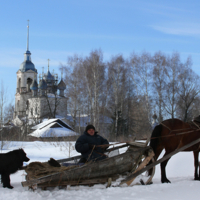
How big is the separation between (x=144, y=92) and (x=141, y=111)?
271 centimetres

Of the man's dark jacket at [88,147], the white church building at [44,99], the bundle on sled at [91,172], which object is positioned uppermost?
the white church building at [44,99]

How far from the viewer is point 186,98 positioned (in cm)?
2633

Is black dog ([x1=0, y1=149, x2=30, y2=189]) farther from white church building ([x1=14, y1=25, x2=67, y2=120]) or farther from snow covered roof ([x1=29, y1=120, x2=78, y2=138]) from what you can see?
white church building ([x1=14, y1=25, x2=67, y2=120])

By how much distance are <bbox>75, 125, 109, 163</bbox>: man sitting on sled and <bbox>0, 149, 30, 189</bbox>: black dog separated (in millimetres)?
1170

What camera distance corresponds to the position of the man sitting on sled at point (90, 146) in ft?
20.0

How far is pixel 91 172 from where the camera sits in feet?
17.9

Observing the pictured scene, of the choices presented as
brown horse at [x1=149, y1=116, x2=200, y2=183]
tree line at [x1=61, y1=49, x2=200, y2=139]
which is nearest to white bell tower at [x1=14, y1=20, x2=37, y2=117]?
tree line at [x1=61, y1=49, x2=200, y2=139]

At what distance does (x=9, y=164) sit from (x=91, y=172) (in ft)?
5.15

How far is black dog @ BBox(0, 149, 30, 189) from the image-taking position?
5.56 meters

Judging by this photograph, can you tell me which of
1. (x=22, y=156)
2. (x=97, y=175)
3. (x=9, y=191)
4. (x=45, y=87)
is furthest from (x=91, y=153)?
(x=45, y=87)

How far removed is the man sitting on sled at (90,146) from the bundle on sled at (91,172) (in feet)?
1.66

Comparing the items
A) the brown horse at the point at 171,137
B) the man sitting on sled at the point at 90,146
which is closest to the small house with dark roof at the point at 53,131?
the man sitting on sled at the point at 90,146

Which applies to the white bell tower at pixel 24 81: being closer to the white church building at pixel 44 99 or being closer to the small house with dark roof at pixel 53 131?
the white church building at pixel 44 99

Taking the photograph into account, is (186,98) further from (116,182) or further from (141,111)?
(116,182)
